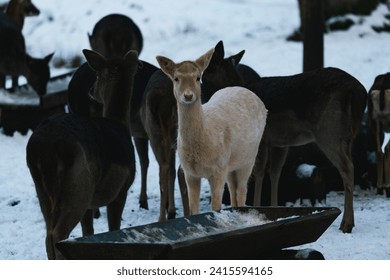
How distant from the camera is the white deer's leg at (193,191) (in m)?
8.38

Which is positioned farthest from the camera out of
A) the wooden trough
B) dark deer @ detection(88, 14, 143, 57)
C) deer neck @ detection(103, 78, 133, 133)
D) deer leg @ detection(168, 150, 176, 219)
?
the wooden trough

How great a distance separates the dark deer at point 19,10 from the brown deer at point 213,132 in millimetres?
11023

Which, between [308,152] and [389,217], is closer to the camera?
[389,217]

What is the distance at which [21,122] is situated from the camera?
16219 millimetres

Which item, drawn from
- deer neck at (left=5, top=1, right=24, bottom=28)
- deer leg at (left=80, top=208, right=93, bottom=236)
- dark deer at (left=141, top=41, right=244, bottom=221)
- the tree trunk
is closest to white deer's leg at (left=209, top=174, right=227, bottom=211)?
deer leg at (left=80, top=208, right=93, bottom=236)

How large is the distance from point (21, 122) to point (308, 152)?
5.91 m

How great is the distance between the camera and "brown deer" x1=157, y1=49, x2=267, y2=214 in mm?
7703

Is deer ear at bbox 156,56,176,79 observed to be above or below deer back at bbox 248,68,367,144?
above

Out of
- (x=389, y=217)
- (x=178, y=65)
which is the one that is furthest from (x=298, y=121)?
(x=178, y=65)

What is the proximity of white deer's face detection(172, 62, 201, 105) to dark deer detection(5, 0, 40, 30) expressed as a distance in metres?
12.2

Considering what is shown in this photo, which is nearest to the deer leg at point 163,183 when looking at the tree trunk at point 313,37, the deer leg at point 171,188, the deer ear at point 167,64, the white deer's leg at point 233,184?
the deer leg at point 171,188

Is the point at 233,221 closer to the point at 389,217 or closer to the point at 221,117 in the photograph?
the point at 221,117

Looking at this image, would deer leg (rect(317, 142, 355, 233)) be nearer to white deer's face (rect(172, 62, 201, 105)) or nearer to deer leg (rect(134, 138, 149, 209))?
deer leg (rect(134, 138, 149, 209))

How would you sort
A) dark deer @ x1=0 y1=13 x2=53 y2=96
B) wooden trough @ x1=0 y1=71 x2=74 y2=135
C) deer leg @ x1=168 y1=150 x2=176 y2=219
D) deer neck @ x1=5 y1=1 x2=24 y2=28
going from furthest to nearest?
deer neck @ x1=5 y1=1 x2=24 y2=28, dark deer @ x1=0 y1=13 x2=53 y2=96, wooden trough @ x1=0 y1=71 x2=74 y2=135, deer leg @ x1=168 y1=150 x2=176 y2=219
